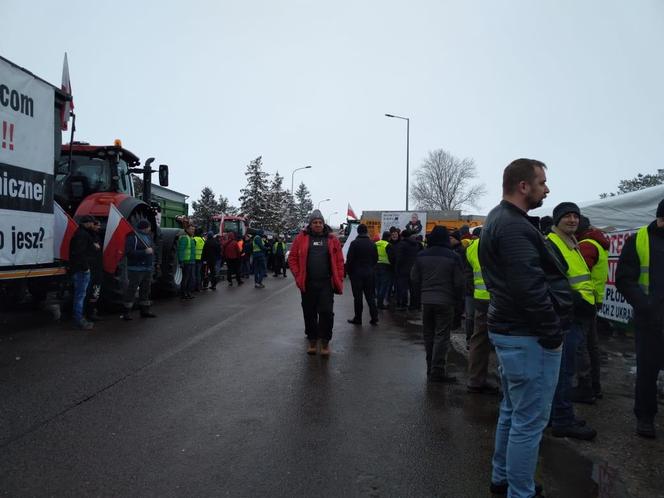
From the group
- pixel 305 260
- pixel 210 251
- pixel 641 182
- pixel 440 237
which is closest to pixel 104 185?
pixel 305 260

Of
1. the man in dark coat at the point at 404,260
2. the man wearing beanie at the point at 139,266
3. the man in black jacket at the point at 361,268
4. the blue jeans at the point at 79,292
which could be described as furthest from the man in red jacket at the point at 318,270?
the man in dark coat at the point at 404,260

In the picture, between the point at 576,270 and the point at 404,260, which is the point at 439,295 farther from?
the point at 404,260

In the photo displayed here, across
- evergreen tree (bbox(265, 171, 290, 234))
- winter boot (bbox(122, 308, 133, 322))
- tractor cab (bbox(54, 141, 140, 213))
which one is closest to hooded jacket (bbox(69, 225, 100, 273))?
winter boot (bbox(122, 308, 133, 322))

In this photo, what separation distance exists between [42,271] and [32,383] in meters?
2.51

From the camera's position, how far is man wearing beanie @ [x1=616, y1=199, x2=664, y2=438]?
→ 408 cm

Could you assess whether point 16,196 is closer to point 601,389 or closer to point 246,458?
point 246,458

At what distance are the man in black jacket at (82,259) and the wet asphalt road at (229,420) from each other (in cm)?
57

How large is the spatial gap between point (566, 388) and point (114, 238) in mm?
7501

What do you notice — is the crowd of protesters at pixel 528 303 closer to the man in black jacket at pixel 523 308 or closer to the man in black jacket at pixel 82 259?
the man in black jacket at pixel 523 308

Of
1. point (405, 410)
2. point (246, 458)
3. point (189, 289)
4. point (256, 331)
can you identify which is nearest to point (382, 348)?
point (256, 331)

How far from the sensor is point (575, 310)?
4199 millimetres

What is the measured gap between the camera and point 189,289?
13094 mm

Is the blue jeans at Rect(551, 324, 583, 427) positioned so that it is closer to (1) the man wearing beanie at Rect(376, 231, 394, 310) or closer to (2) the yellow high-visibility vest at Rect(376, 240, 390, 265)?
(1) the man wearing beanie at Rect(376, 231, 394, 310)

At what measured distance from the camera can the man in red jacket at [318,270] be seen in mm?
6691
